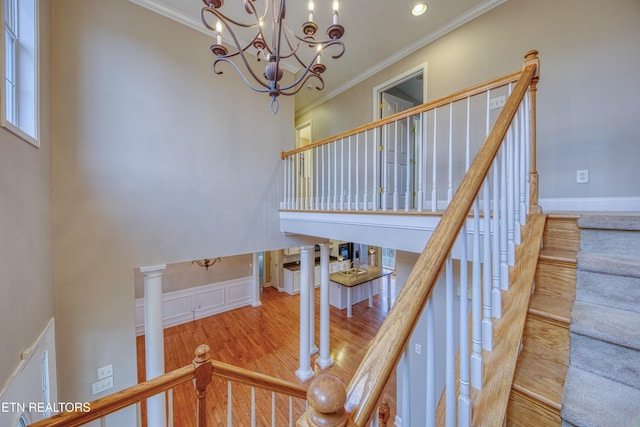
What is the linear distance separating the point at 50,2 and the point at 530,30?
433 centimetres

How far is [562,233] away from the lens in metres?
1.31

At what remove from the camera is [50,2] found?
210 centimetres

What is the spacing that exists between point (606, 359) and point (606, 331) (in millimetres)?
95

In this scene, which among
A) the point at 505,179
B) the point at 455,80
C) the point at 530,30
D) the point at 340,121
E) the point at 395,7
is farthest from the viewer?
the point at 340,121

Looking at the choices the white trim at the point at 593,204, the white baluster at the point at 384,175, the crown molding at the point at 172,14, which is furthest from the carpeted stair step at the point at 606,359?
the crown molding at the point at 172,14

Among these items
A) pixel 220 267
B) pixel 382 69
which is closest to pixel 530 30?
pixel 382 69

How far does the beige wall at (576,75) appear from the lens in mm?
1992

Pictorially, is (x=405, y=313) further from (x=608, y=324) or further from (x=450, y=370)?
(x=608, y=324)

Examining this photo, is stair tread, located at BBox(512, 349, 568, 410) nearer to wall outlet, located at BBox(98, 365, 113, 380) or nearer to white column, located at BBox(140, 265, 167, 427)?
white column, located at BBox(140, 265, 167, 427)

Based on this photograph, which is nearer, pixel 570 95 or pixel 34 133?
pixel 34 133

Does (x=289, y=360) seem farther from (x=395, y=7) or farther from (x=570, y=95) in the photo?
(x=395, y=7)

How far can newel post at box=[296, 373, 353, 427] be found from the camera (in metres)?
0.40

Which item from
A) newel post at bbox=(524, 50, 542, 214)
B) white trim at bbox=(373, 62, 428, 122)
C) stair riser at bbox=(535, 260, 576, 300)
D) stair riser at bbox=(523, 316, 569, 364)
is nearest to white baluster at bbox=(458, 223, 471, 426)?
stair riser at bbox=(523, 316, 569, 364)

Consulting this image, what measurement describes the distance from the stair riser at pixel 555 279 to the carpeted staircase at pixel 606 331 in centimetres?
3
